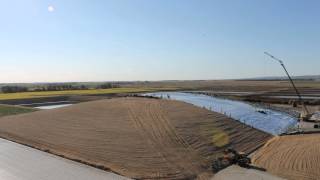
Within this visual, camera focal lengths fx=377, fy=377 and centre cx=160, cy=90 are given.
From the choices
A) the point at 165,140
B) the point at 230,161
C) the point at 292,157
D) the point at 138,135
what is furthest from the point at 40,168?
the point at 292,157

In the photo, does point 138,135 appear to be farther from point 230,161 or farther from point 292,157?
point 292,157

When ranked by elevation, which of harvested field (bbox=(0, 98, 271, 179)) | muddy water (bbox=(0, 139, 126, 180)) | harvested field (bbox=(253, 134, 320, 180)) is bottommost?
harvested field (bbox=(253, 134, 320, 180))

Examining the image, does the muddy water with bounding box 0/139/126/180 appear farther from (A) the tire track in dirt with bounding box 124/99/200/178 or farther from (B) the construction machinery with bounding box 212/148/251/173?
(B) the construction machinery with bounding box 212/148/251/173

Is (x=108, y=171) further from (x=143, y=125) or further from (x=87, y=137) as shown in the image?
(x=143, y=125)

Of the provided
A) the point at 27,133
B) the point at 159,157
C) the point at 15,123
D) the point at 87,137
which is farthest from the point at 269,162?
the point at 15,123

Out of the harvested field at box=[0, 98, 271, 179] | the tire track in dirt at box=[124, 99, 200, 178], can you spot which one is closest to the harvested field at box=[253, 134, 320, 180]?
the harvested field at box=[0, 98, 271, 179]
